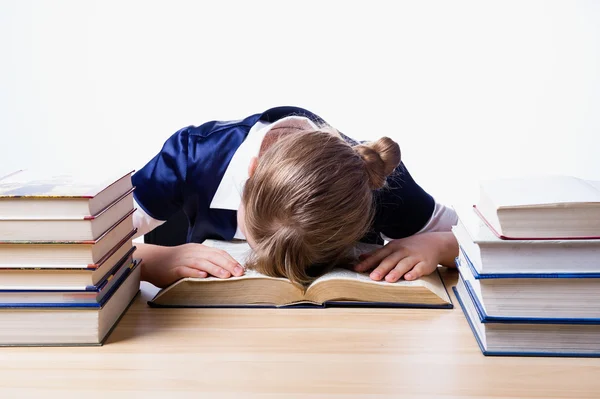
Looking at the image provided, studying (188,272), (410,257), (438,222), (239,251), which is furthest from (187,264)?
(438,222)

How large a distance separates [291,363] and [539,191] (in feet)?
1.31

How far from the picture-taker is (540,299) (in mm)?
883

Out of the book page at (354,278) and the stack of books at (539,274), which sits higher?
the stack of books at (539,274)

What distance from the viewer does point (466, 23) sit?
11.6 feet

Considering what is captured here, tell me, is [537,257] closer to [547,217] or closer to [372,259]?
[547,217]

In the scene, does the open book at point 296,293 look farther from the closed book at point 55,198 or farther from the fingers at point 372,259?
the closed book at point 55,198

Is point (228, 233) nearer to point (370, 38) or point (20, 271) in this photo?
point (20, 271)

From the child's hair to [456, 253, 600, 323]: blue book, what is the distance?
0.28 m

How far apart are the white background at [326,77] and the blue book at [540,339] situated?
2648 millimetres

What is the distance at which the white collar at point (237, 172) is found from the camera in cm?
145

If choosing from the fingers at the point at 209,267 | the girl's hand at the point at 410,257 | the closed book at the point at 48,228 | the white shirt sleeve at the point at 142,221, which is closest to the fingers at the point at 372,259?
the girl's hand at the point at 410,257

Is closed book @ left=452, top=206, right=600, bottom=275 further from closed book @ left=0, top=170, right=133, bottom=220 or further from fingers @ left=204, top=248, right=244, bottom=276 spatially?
closed book @ left=0, top=170, right=133, bottom=220

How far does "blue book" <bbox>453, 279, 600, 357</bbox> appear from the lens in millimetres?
892

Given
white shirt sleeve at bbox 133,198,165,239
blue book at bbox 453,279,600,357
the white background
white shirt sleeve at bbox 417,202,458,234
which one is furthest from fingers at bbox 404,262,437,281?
the white background
